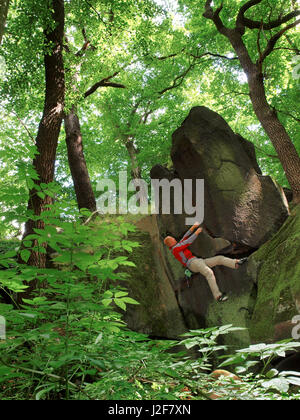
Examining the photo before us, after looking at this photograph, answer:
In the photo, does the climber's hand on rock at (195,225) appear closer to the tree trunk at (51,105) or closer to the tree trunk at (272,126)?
the tree trunk at (272,126)

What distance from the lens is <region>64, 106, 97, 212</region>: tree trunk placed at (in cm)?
1210

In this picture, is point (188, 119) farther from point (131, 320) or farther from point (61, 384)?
point (61, 384)

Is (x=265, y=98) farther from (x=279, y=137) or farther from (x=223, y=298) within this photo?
(x=223, y=298)

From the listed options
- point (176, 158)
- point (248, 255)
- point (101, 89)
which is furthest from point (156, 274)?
point (101, 89)

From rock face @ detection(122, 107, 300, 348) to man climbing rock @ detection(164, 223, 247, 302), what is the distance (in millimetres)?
181

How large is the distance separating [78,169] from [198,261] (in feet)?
21.6

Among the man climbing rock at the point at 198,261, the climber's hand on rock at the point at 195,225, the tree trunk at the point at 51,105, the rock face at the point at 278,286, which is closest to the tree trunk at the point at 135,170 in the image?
the climber's hand on rock at the point at 195,225

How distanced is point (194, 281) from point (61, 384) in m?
6.94

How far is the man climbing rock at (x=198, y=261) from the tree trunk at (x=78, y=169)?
4.58 m

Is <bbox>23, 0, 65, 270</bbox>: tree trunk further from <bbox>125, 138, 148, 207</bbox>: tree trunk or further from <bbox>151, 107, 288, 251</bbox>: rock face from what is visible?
<bbox>125, 138, 148, 207</bbox>: tree trunk

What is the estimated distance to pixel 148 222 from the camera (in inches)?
440

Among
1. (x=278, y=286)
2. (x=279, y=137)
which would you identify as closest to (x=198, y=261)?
(x=278, y=286)

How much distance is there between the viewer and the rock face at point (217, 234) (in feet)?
24.8

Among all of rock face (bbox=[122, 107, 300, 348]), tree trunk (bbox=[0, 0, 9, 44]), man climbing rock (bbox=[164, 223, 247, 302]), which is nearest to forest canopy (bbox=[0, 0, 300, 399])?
tree trunk (bbox=[0, 0, 9, 44])
